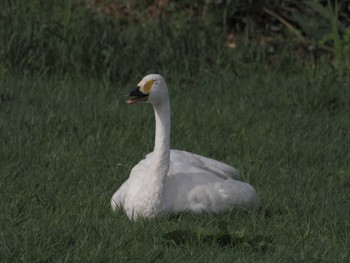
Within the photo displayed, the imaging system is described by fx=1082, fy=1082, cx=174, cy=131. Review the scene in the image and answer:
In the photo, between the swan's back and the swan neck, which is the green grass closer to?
the swan's back

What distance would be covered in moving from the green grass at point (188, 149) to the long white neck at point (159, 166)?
212 millimetres

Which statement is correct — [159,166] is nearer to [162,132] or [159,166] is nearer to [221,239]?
[162,132]

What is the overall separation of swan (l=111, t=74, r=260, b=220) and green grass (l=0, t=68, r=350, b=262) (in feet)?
0.30

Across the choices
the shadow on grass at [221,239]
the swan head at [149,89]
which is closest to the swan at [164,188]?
the swan head at [149,89]

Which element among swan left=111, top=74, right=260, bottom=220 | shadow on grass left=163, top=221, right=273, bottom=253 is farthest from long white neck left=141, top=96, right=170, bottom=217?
shadow on grass left=163, top=221, right=273, bottom=253

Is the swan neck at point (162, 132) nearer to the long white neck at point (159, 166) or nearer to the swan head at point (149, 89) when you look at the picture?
the long white neck at point (159, 166)

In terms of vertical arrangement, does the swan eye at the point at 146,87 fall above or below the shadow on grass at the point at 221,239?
above

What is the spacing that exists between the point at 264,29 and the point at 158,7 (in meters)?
1.24

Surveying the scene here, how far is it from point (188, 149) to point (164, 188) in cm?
186

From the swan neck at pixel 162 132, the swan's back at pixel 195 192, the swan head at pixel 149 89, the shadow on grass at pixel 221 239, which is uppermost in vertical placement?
the swan head at pixel 149 89

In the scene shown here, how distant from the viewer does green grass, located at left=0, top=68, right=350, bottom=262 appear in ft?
19.4

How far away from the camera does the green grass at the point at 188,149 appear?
5.92 m

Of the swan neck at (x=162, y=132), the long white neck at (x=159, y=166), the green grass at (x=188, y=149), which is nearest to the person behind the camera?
the green grass at (x=188, y=149)

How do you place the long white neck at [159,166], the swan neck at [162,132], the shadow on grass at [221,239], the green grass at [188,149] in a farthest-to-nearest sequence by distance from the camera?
→ 1. the swan neck at [162,132]
2. the long white neck at [159,166]
3. the shadow on grass at [221,239]
4. the green grass at [188,149]
